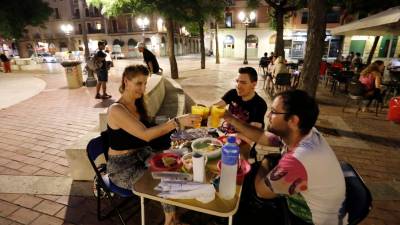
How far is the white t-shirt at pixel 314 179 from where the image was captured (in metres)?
1.56

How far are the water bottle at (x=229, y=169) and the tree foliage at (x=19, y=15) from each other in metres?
30.3

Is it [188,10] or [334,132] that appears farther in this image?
[188,10]

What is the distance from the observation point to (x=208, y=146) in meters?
2.23

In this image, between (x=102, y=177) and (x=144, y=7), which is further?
(x=144, y=7)

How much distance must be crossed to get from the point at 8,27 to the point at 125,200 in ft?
101

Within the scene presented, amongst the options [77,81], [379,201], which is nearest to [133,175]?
[379,201]

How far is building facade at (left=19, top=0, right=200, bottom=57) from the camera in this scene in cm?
4591

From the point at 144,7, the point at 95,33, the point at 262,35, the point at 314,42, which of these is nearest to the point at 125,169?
the point at 314,42

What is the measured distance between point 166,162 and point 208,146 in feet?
1.37

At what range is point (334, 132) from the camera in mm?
5664

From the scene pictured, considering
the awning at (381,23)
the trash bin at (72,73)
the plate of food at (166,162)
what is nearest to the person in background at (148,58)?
the trash bin at (72,73)

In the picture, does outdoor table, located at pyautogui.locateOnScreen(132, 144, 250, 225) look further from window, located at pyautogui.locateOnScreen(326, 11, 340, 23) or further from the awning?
window, located at pyautogui.locateOnScreen(326, 11, 340, 23)

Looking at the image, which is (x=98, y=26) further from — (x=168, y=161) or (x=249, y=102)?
(x=168, y=161)

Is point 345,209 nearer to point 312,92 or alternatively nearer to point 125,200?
point 125,200
